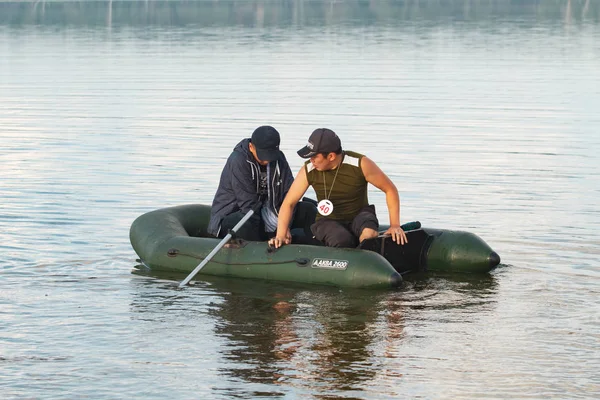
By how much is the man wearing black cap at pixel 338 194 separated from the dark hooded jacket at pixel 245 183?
0.58 metres

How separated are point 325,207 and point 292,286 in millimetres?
720

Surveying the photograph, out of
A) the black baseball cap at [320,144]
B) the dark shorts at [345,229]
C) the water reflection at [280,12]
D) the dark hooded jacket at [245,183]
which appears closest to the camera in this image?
the black baseball cap at [320,144]

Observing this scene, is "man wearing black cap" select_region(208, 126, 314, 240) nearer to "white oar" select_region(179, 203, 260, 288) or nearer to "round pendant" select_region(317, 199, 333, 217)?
"white oar" select_region(179, 203, 260, 288)

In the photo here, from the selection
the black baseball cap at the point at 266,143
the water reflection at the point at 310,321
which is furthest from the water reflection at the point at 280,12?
the water reflection at the point at 310,321

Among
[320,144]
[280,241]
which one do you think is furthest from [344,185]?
[280,241]

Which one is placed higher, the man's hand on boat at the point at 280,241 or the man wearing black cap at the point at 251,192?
the man wearing black cap at the point at 251,192

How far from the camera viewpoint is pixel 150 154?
1930 centimetres

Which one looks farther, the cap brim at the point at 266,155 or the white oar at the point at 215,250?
the cap brim at the point at 266,155

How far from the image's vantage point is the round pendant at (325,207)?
34.8 ft

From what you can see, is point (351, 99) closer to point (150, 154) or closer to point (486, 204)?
point (150, 154)

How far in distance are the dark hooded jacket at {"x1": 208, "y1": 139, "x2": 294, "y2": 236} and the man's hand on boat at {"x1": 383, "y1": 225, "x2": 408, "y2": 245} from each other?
1139 millimetres

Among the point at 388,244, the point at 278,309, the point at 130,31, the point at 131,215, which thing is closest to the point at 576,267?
the point at 388,244

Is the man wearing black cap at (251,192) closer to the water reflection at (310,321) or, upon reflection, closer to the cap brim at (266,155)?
the cap brim at (266,155)

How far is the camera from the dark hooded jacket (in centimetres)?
1109
